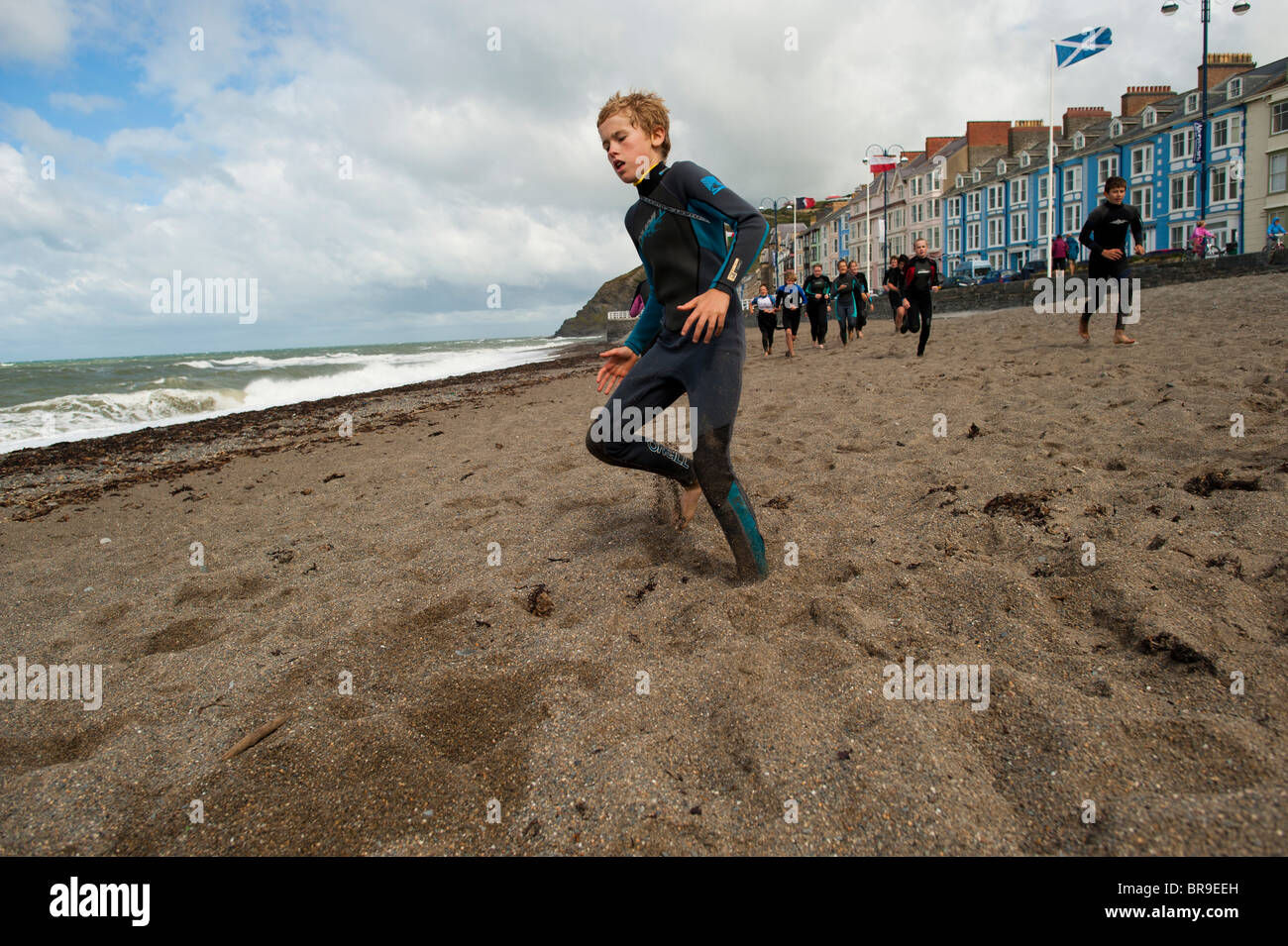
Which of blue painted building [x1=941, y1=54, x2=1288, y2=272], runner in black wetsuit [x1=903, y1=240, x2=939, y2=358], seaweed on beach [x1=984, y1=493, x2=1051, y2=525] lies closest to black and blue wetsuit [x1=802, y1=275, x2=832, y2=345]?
runner in black wetsuit [x1=903, y1=240, x2=939, y2=358]

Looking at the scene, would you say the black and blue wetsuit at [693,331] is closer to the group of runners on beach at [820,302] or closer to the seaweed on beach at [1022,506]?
the seaweed on beach at [1022,506]

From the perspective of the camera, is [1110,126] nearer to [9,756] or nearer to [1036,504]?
[1036,504]

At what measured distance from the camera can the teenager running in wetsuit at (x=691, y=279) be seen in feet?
10.3

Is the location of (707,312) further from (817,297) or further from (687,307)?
(817,297)

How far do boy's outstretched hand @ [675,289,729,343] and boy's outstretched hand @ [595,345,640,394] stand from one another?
709mm

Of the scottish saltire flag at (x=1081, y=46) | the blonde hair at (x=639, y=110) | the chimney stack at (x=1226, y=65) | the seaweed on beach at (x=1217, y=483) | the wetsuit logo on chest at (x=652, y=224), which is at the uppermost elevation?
the chimney stack at (x=1226, y=65)

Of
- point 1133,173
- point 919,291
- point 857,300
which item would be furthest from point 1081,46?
point 1133,173

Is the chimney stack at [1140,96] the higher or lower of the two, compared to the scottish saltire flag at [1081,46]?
higher

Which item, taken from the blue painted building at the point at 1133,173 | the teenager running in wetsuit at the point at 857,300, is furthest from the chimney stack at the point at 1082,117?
the teenager running in wetsuit at the point at 857,300

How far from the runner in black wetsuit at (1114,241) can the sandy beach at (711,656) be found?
3453 millimetres

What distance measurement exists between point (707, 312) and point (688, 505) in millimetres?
1346
